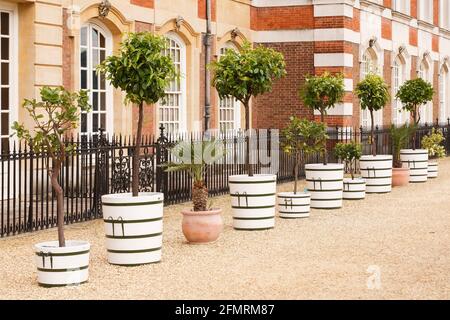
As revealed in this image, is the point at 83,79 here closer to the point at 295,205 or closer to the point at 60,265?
the point at 295,205

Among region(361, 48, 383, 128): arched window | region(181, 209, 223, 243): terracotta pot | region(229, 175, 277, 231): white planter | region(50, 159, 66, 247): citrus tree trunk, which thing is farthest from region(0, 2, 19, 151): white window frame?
region(361, 48, 383, 128): arched window

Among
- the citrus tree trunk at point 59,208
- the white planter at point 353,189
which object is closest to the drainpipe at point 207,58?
the white planter at point 353,189

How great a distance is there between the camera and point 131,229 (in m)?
10.0

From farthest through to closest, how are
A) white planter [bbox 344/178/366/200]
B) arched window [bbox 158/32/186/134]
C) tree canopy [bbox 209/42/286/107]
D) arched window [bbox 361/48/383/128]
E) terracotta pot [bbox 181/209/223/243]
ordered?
arched window [bbox 361/48/383/128], arched window [bbox 158/32/186/134], white planter [bbox 344/178/366/200], tree canopy [bbox 209/42/286/107], terracotta pot [bbox 181/209/223/243]

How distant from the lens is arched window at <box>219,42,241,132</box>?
24406 mm

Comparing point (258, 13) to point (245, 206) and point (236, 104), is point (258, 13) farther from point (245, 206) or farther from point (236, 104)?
point (245, 206)

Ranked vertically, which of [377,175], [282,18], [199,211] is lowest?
[199,211]

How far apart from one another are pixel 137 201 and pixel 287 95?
16313mm

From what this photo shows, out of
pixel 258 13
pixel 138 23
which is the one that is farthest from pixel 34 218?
pixel 258 13

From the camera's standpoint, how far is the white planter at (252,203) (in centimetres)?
1301

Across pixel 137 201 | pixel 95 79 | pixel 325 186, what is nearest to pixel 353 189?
pixel 325 186

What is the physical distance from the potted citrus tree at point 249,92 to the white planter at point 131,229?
308 cm

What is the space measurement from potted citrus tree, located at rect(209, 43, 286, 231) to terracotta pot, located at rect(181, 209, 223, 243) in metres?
1.45

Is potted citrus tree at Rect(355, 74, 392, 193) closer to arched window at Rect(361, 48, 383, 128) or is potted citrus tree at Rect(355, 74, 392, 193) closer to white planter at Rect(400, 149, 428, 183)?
white planter at Rect(400, 149, 428, 183)
